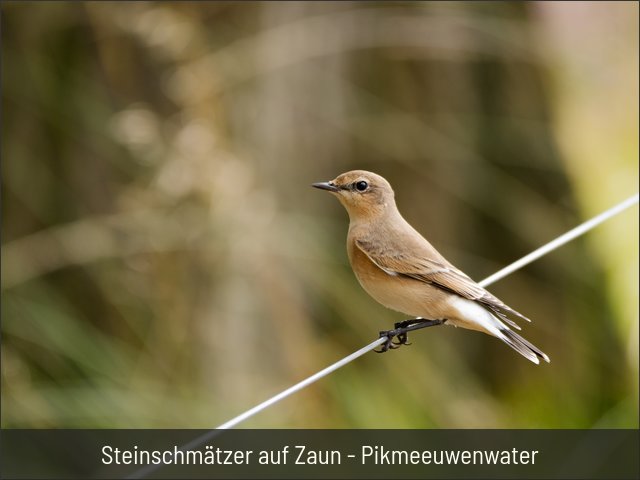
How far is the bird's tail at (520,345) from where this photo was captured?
1933 millimetres

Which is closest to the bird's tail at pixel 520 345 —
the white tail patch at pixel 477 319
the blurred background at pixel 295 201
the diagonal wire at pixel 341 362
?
the white tail patch at pixel 477 319

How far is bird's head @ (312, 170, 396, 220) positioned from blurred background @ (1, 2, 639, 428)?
46.8 inches

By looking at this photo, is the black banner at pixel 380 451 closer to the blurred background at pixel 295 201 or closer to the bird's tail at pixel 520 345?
the blurred background at pixel 295 201

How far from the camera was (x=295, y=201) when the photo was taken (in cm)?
424

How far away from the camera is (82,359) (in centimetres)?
370

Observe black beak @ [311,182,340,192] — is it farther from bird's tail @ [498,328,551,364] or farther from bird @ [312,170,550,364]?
bird's tail @ [498,328,551,364]

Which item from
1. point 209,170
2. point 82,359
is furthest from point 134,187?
point 82,359

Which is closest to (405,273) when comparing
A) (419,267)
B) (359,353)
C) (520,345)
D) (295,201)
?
(419,267)

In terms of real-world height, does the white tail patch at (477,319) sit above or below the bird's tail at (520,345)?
above

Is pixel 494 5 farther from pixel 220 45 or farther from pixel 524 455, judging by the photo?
pixel 524 455

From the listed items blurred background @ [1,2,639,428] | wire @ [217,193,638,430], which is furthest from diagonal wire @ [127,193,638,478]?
blurred background @ [1,2,639,428]

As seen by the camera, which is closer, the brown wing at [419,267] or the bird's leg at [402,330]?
the brown wing at [419,267]

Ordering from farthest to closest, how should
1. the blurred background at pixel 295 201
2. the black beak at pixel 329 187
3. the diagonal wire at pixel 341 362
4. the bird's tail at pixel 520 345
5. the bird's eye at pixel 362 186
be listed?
1. the blurred background at pixel 295 201
2. the bird's eye at pixel 362 186
3. the black beak at pixel 329 187
4. the bird's tail at pixel 520 345
5. the diagonal wire at pixel 341 362

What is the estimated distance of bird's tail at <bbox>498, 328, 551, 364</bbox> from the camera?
1.93 metres
